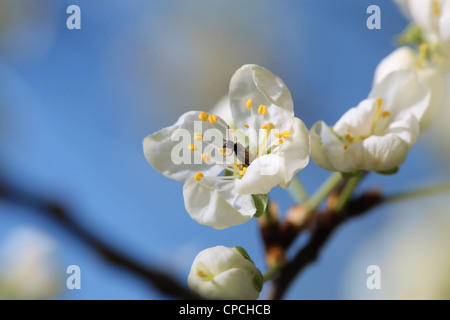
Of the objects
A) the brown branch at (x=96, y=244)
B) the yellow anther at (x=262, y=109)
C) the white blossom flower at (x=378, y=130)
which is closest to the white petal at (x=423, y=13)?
the white blossom flower at (x=378, y=130)

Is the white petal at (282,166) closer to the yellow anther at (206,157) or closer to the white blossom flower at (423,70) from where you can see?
the yellow anther at (206,157)

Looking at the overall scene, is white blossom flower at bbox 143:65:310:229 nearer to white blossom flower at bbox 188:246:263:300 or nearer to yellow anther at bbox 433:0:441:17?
white blossom flower at bbox 188:246:263:300

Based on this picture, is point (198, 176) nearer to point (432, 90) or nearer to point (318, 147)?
point (318, 147)

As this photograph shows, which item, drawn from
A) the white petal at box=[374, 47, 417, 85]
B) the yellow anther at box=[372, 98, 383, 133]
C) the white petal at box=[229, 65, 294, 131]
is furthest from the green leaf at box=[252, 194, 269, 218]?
the white petal at box=[374, 47, 417, 85]

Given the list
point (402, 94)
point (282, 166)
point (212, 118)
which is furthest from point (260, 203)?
point (402, 94)

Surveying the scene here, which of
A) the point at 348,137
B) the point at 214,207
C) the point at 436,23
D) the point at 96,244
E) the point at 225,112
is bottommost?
the point at 96,244
